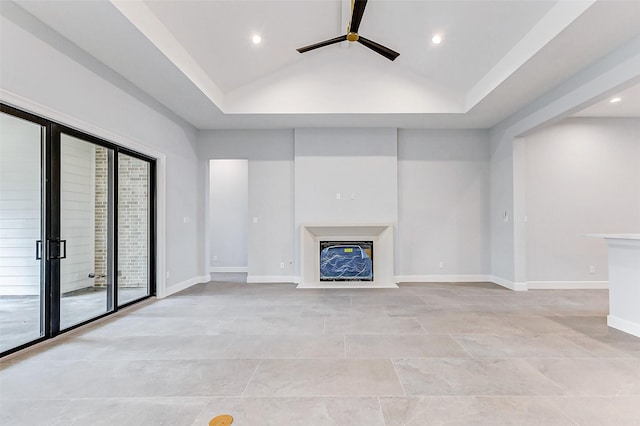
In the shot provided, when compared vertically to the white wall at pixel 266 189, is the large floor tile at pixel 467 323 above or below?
below

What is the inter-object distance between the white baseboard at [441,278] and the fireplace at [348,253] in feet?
1.28

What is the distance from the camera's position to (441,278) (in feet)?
20.3

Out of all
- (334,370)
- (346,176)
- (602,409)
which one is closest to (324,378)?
(334,370)

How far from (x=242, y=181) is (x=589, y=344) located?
691 cm

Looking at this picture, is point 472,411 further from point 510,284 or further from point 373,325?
point 510,284

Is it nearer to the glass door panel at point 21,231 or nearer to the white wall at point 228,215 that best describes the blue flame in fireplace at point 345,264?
the white wall at point 228,215

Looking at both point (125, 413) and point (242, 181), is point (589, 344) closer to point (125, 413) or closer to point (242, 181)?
point (125, 413)

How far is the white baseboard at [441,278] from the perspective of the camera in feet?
20.2

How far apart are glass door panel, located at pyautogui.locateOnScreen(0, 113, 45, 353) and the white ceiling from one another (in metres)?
1.14

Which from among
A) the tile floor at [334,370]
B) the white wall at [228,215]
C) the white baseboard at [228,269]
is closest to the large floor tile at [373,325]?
the tile floor at [334,370]

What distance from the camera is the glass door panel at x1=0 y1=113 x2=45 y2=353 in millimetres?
3078

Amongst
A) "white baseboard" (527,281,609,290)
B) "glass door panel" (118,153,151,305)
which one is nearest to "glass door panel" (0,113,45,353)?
"glass door panel" (118,153,151,305)

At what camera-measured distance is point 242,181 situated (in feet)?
26.0

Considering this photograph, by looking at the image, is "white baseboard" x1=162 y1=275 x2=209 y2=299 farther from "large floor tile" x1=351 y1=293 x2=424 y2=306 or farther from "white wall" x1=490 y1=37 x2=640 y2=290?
"white wall" x1=490 y1=37 x2=640 y2=290
